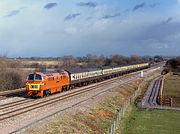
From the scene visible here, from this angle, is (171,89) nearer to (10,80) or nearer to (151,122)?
(10,80)

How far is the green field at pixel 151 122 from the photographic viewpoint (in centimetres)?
3102

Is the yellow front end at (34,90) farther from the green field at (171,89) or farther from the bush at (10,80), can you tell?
the green field at (171,89)

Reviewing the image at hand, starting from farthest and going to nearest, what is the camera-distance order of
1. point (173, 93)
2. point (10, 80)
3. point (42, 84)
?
1. point (173, 93)
2. point (10, 80)
3. point (42, 84)

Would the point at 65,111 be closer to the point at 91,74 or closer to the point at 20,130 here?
the point at 20,130

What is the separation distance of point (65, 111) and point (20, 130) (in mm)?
8957

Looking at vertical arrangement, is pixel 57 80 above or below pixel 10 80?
above

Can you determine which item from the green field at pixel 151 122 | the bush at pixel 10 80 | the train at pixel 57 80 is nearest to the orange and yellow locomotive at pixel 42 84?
the train at pixel 57 80

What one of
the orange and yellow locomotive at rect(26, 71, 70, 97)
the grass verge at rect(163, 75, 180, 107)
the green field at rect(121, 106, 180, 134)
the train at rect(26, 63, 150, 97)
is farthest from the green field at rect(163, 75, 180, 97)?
the orange and yellow locomotive at rect(26, 71, 70, 97)

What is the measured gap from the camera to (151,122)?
35719 mm

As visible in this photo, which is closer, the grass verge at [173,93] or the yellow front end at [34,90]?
the yellow front end at [34,90]

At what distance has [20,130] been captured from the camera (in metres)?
21.3

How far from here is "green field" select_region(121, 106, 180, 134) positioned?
102ft

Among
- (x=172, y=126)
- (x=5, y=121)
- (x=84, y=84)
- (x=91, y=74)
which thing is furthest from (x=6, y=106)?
(x=91, y=74)

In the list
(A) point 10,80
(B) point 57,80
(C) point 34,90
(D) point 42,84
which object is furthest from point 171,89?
(C) point 34,90
